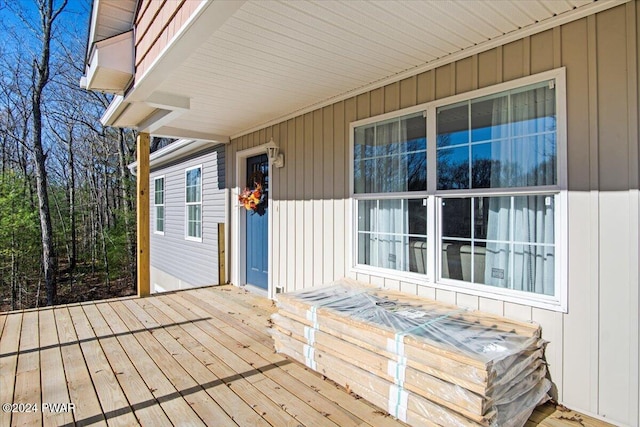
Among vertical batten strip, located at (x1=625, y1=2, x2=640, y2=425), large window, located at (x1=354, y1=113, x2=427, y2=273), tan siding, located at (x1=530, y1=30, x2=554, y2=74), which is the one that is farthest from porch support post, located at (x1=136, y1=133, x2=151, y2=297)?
vertical batten strip, located at (x1=625, y1=2, x2=640, y2=425)

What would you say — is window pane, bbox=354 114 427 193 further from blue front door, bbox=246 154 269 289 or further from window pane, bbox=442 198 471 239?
blue front door, bbox=246 154 269 289

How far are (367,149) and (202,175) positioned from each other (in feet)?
14.2

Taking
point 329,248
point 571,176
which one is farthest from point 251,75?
point 571,176

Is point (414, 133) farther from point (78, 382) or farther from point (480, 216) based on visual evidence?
point (78, 382)

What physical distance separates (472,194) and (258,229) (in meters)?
3.56

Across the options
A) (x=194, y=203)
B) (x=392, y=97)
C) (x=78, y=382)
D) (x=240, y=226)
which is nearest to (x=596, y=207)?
(x=392, y=97)

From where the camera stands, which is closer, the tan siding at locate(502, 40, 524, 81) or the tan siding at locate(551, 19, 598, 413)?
the tan siding at locate(551, 19, 598, 413)

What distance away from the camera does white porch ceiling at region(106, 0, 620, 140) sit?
2.13m

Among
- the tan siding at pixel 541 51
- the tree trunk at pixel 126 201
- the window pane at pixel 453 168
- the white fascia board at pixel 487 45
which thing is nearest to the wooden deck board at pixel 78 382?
the window pane at pixel 453 168

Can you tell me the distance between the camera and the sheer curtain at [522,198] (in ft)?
7.64

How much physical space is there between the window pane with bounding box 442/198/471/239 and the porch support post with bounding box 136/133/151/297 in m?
4.14

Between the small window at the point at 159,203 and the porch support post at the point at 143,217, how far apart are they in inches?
168

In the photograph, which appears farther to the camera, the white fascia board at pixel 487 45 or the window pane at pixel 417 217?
the window pane at pixel 417 217

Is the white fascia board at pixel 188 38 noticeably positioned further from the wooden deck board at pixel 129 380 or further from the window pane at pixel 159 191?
the window pane at pixel 159 191
